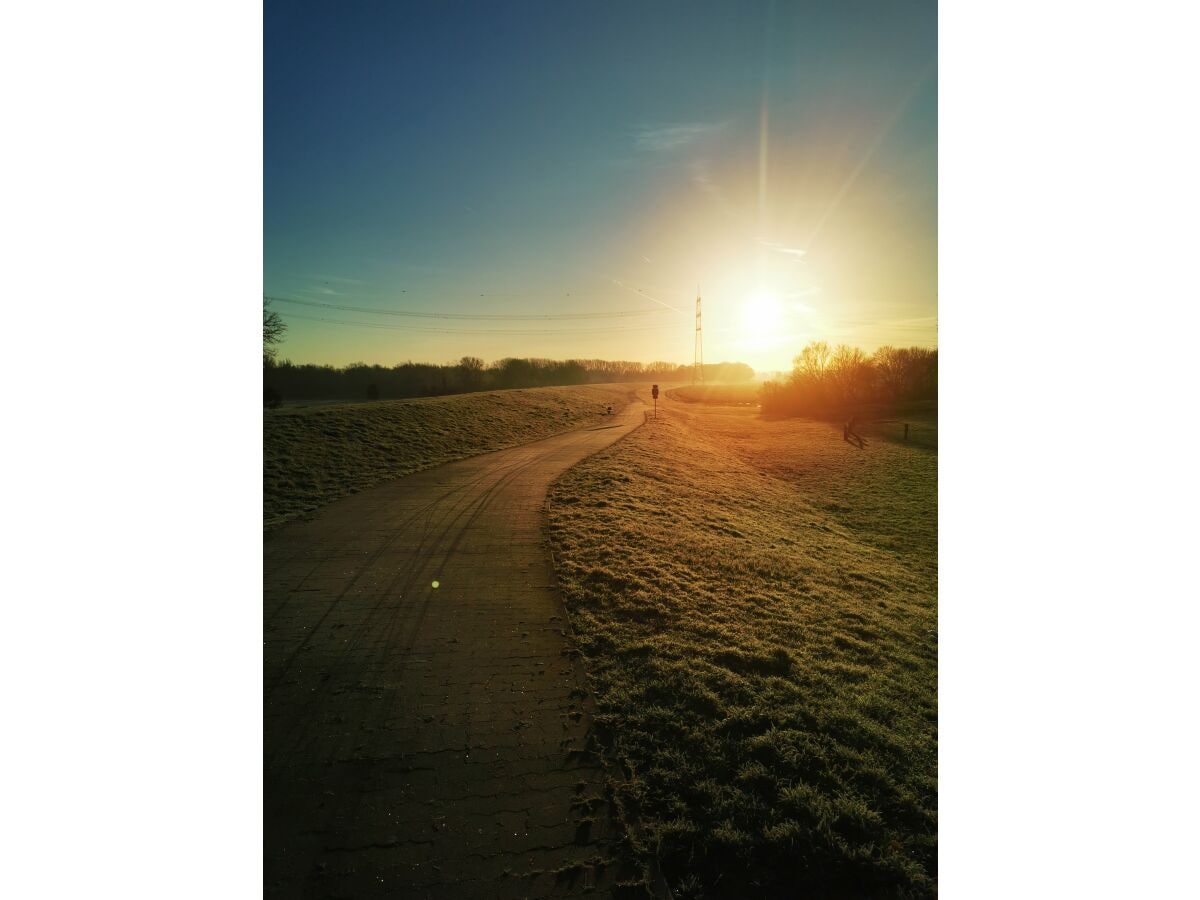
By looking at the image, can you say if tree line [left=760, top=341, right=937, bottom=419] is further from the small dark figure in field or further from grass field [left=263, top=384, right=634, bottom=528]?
grass field [left=263, top=384, right=634, bottom=528]

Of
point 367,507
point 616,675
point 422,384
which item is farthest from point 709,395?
point 616,675

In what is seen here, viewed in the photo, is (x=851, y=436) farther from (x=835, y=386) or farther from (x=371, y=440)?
(x=371, y=440)

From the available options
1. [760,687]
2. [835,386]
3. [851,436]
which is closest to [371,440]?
[760,687]

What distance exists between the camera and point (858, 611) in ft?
21.7

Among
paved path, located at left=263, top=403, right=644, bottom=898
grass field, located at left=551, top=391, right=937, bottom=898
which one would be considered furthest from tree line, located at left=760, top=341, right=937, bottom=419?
paved path, located at left=263, top=403, right=644, bottom=898

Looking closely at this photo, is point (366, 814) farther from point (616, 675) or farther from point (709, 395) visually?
point (709, 395)

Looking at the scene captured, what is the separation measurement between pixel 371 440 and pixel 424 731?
15734 millimetres

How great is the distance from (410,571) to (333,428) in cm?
1341

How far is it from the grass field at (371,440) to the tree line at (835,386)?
50.6 feet

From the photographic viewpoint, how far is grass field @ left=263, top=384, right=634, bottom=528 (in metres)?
12.4

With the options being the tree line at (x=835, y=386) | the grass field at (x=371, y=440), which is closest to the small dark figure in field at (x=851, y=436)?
the tree line at (x=835, y=386)

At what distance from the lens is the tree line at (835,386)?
92.9ft

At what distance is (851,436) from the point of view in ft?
87.7

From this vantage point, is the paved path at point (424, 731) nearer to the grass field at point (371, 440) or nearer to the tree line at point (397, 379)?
the grass field at point (371, 440)
